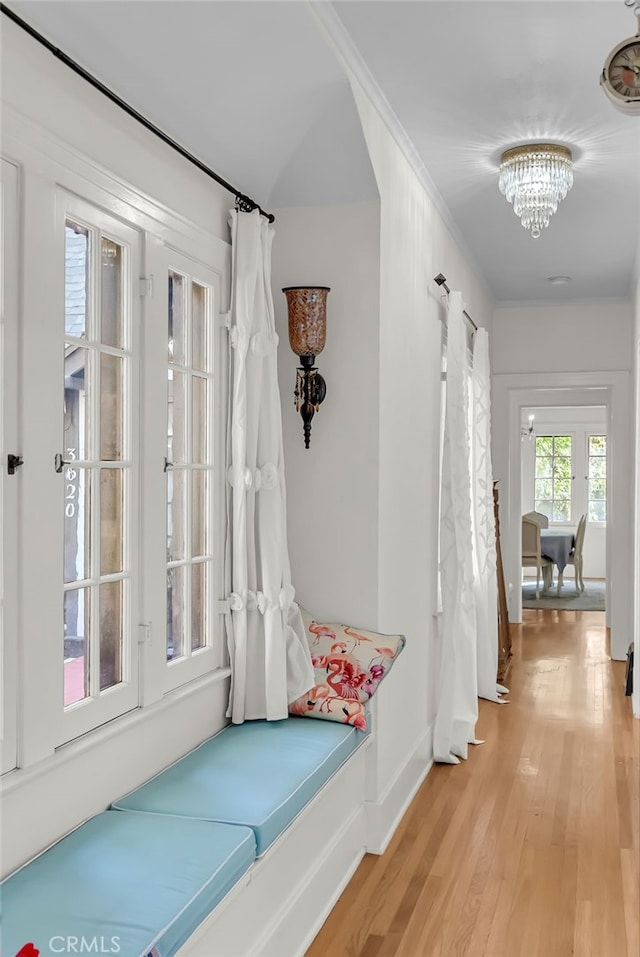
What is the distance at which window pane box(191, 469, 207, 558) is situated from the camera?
3.00m

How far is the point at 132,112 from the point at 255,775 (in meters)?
1.89

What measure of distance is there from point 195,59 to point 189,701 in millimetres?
1926

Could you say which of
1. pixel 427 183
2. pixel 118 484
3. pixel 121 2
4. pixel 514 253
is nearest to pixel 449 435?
pixel 427 183

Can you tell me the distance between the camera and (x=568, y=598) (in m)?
10.4

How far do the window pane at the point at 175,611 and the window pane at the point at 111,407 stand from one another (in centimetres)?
50

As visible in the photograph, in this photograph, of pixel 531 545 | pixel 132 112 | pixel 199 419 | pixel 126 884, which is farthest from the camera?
pixel 531 545

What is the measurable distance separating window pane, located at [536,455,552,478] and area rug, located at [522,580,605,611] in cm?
163

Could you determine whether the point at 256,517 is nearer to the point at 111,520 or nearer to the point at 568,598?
the point at 111,520

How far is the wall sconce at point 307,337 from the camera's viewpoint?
10.8ft

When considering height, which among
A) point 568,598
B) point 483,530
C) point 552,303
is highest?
point 552,303

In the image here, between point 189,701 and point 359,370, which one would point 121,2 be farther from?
point 189,701

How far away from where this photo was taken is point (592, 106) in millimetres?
3334

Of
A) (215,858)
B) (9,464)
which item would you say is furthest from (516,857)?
(9,464)

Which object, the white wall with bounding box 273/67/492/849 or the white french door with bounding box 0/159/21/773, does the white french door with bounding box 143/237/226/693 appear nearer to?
the white wall with bounding box 273/67/492/849
